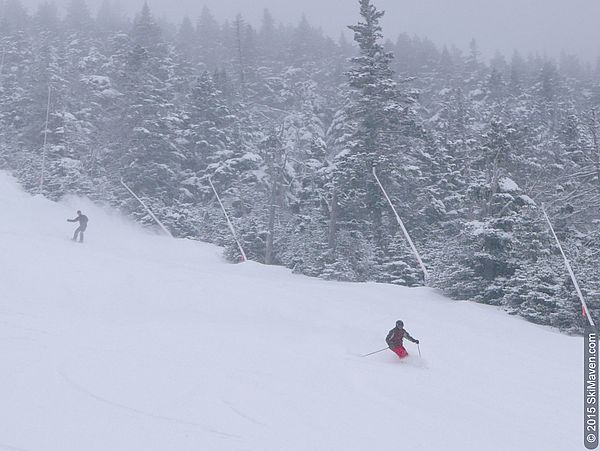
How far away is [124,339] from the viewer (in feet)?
36.8

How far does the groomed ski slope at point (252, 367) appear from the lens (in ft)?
23.8

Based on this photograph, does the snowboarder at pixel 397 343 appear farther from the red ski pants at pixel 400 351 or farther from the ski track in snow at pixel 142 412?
the ski track in snow at pixel 142 412

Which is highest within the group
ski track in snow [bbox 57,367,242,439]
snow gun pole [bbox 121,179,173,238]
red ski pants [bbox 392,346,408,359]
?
snow gun pole [bbox 121,179,173,238]

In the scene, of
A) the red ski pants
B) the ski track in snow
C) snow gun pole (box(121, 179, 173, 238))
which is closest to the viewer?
the ski track in snow

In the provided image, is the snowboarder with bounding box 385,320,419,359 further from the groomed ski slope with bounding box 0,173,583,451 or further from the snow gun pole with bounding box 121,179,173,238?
the snow gun pole with bounding box 121,179,173,238

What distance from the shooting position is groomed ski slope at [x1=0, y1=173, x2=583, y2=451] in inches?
285

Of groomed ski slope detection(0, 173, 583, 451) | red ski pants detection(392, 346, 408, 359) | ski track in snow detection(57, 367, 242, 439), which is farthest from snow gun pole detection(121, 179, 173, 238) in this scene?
ski track in snow detection(57, 367, 242, 439)

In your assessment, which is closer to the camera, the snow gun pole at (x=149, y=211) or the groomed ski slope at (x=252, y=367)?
the groomed ski slope at (x=252, y=367)

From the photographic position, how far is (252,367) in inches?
399

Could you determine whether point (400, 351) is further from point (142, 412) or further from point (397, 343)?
point (142, 412)

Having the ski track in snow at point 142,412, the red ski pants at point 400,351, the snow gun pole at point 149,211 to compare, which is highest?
the snow gun pole at point 149,211

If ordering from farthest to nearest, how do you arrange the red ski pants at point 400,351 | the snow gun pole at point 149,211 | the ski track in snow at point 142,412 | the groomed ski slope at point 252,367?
the snow gun pole at point 149,211
the red ski pants at point 400,351
the groomed ski slope at point 252,367
the ski track in snow at point 142,412

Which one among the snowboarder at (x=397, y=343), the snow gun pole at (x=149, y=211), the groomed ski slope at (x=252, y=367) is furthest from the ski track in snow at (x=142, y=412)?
the snow gun pole at (x=149, y=211)

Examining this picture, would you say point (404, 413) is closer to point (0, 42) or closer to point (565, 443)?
point (565, 443)
